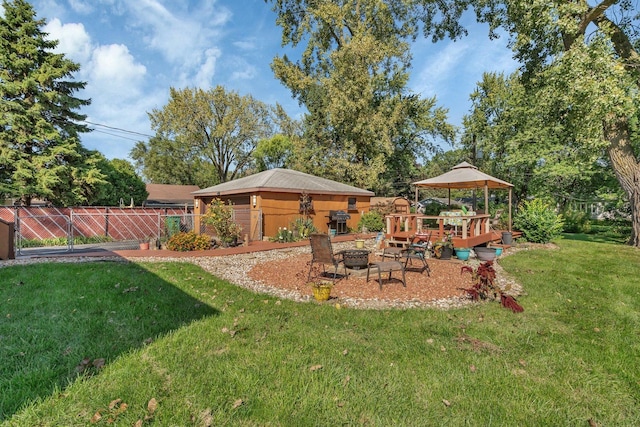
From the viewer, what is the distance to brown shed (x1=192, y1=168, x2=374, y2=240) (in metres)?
13.3

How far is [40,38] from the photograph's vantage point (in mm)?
14336

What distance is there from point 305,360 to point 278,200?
1120 cm

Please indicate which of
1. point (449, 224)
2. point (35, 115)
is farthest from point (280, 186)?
point (35, 115)

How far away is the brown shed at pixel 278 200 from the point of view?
13.3 metres

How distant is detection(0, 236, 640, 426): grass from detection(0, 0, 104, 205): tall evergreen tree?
12.3 meters

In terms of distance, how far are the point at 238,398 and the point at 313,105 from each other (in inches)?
995

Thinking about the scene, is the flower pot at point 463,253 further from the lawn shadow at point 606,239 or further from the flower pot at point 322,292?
the lawn shadow at point 606,239

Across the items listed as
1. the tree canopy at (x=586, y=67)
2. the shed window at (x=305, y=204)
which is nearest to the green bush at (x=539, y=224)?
the tree canopy at (x=586, y=67)

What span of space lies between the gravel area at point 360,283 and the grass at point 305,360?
49cm

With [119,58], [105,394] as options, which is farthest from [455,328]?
[119,58]

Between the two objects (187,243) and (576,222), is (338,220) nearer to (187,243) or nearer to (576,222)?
(187,243)

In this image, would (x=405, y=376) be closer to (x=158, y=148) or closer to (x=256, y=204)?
(x=256, y=204)

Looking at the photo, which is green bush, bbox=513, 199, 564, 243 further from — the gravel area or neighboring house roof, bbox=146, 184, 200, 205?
neighboring house roof, bbox=146, 184, 200, 205

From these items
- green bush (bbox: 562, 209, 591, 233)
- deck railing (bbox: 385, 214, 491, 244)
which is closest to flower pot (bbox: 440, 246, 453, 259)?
deck railing (bbox: 385, 214, 491, 244)
